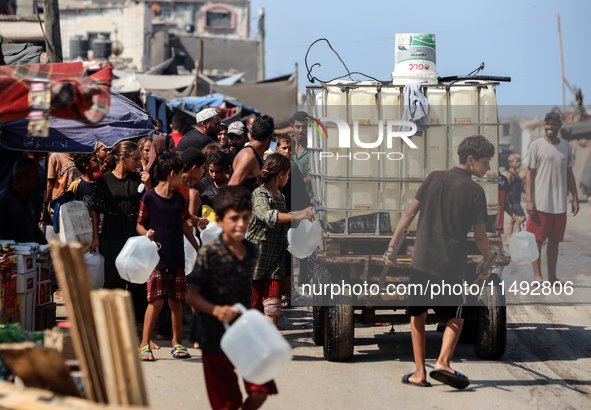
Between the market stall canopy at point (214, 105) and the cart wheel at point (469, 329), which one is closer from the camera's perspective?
the cart wheel at point (469, 329)

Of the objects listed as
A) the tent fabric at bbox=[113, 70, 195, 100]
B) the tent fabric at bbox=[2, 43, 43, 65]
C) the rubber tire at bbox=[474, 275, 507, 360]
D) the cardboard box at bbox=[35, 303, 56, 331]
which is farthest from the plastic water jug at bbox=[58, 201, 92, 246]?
the tent fabric at bbox=[113, 70, 195, 100]

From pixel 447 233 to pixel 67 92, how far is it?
3.14 m

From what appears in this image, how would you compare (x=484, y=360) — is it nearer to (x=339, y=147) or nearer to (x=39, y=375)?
(x=339, y=147)

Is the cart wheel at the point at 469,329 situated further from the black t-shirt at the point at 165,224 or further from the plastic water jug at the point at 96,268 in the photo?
the plastic water jug at the point at 96,268

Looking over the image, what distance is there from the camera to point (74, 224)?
299 inches

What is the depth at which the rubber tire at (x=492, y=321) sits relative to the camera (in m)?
6.89

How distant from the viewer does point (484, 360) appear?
7.17 meters

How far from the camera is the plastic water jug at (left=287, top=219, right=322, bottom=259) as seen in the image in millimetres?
7102

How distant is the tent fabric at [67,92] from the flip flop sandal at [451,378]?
3.21m

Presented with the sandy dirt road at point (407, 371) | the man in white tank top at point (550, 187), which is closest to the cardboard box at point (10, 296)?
the sandy dirt road at point (407, 371)

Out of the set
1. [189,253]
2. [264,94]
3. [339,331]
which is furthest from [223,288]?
[264,94]

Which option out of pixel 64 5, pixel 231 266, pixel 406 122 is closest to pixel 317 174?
pixel 406 122

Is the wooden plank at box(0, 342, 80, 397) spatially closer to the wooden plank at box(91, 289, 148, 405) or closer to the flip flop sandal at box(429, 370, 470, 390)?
the wooden plank at box(91, 289, 148, 405)

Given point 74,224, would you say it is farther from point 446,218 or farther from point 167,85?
point 167,85
